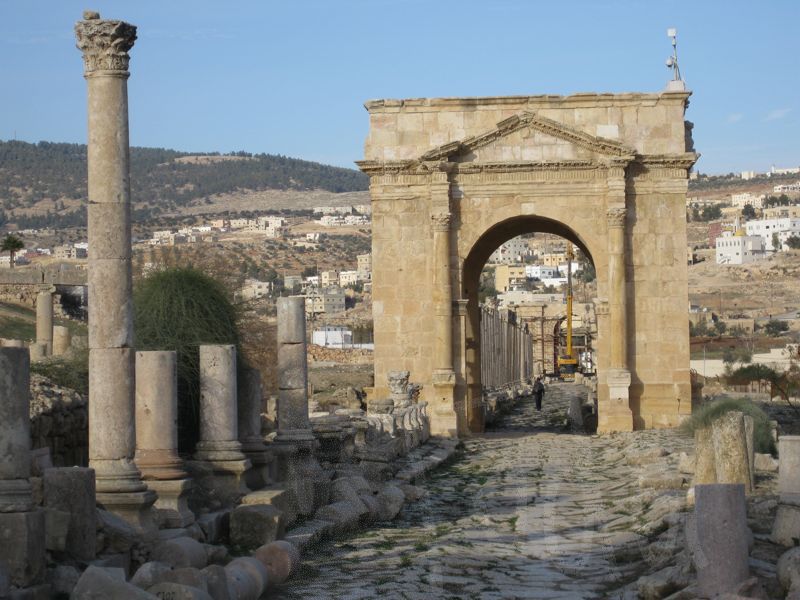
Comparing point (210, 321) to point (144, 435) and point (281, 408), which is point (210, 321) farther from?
A: point (144, 435)

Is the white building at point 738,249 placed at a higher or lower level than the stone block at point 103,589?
higher

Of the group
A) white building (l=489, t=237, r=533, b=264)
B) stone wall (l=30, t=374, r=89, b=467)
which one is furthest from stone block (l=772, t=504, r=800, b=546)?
white building (l=489, t=237, r=533, b=264)

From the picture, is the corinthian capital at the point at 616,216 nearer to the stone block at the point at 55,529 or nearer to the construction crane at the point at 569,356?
the stone block at the point at 55,529

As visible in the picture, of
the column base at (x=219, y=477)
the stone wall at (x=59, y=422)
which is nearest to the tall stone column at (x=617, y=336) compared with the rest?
the stone wall at (x=59, y=422)

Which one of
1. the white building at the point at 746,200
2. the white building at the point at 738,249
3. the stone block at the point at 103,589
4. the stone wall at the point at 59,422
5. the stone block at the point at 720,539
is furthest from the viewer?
the white building at the point at 746,200

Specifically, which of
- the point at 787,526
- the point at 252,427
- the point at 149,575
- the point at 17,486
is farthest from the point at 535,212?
the point at 17,486

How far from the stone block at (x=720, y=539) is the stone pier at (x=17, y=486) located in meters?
4.44

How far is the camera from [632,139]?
27.9m

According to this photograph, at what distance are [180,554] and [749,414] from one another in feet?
37.1

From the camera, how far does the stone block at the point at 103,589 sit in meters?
9.08

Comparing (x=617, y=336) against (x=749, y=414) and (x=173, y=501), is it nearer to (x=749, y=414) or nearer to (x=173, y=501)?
(x=749, y=414)

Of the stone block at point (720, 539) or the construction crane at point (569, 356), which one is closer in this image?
the stone block at point (720, 539)

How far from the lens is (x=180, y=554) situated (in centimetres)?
1134

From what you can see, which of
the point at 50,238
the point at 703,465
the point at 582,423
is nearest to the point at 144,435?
the point at 703,465
